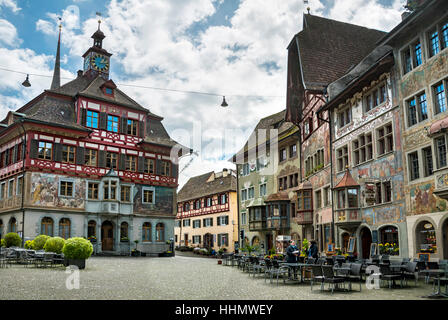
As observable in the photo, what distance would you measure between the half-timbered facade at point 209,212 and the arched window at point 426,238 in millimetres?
37502

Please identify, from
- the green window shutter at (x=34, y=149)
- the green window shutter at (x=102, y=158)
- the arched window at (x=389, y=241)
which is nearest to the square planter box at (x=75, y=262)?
the arched window at (x=389, y=241)

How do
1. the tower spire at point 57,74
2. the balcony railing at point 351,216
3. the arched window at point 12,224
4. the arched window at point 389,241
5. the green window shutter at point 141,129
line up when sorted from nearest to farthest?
the arched window at point 389,241 → the balcony railing at point 351,216 → the arched window at point 12,224 → the green window shutter at point 141,129 → the tower spire at point 57,74

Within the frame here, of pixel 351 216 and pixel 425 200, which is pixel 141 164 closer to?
pixel 351 216

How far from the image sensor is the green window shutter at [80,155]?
37.3 meters

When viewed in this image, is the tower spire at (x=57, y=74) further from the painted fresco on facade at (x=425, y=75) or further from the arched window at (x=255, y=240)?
the painted fresco on facade at (x=425, y=75)

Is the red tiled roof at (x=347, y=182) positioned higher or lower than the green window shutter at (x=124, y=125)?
lower

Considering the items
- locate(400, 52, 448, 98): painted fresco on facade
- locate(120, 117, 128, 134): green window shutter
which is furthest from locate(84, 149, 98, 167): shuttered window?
locate(400, 52, 448, 98): painted fresco on facade

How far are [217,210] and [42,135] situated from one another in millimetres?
29589

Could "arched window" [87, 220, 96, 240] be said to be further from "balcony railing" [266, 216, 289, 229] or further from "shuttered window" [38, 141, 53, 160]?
"balcony railing" [266, 216, 289, 229]

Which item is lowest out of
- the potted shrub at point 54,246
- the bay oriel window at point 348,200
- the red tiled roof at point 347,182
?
the potted shrub at point 54,246

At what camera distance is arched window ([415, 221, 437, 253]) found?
1842 centimetres

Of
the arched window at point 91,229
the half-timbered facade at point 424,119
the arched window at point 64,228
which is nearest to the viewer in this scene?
the half-timbered facade at point 424,119

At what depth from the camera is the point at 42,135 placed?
3534 centimetres

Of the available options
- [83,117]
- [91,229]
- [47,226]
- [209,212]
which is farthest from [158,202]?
[209,212]
